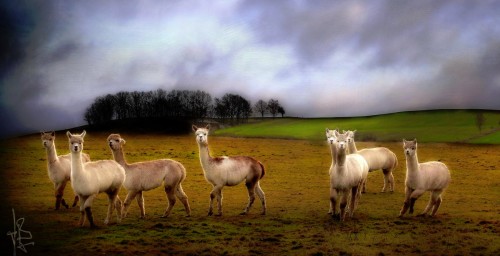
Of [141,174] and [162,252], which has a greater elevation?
[141,174]

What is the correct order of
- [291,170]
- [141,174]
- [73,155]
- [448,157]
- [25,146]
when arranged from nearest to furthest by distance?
[73,155] → [141,174] → [291,170] → [25,146] → [448,157]

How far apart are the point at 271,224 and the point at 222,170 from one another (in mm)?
1875

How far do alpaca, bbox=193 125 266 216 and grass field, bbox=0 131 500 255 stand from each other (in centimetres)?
69

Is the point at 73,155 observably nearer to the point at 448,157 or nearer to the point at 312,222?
the point at 312,222

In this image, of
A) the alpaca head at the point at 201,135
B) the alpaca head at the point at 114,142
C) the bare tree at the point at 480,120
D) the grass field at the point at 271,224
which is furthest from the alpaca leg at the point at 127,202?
the bare tree at the point at 480,120

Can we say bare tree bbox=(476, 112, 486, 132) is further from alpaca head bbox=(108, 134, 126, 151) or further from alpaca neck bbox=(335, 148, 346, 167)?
alpaca head bbox=(108, 134, 126, 151)

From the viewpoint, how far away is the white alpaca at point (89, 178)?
10.5 meters

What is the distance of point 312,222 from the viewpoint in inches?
471

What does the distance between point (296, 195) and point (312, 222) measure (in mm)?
5150

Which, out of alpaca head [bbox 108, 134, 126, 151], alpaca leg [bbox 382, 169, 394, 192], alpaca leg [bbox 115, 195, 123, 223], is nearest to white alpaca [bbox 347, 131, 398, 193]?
alpaca leg [bbox 382, 169, 394, 192]

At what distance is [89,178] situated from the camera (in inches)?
415

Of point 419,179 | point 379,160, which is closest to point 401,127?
point 379,160

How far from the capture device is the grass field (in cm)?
941

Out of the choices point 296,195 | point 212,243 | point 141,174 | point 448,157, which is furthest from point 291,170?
point 212,243
